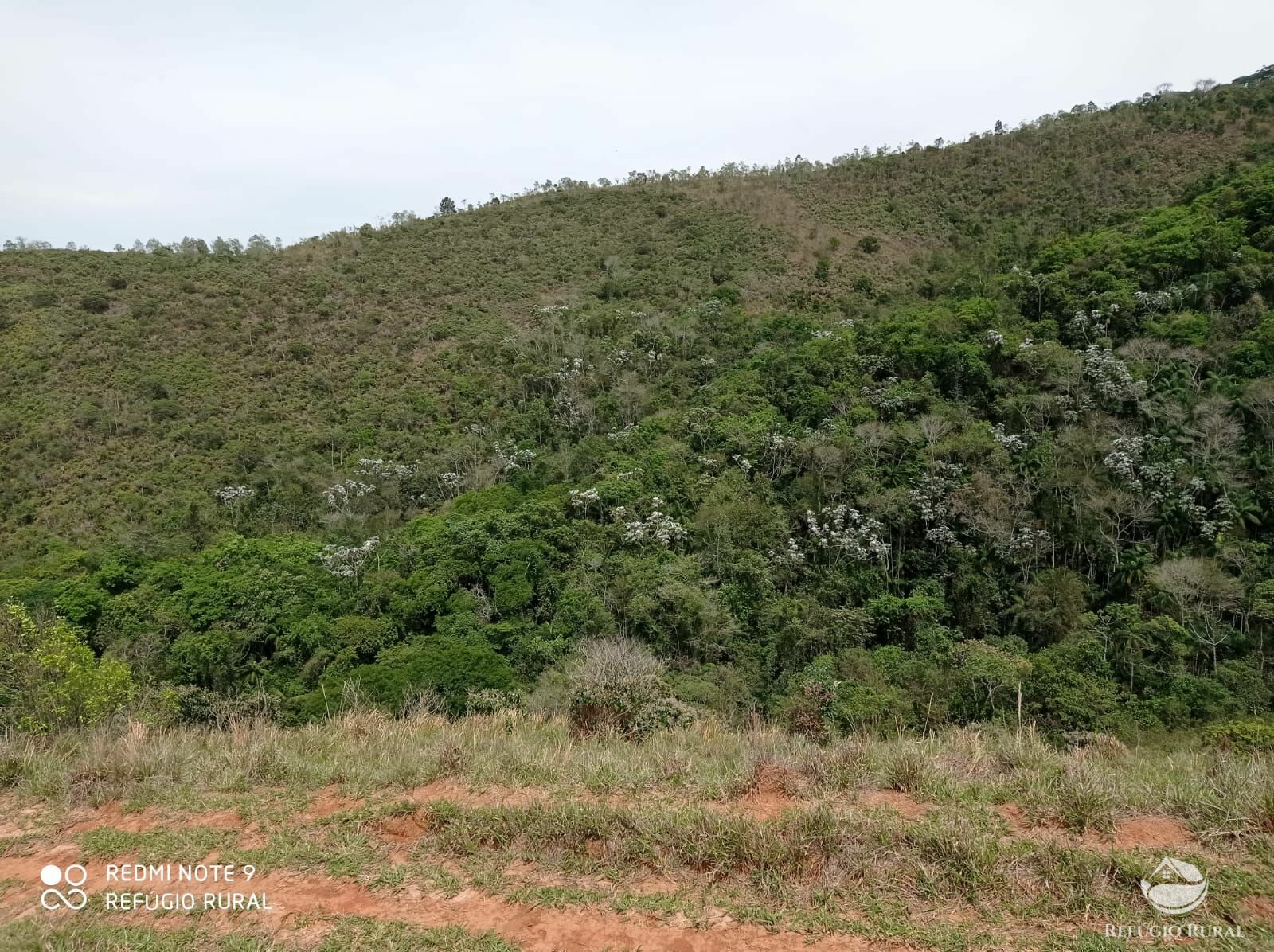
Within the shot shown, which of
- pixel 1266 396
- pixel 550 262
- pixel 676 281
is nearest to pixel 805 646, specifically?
pixel 1266 396

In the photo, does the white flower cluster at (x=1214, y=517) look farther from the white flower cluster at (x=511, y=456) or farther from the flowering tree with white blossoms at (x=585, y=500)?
the white flower cluster at (x=511, y=456)

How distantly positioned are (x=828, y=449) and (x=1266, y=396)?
614 inches

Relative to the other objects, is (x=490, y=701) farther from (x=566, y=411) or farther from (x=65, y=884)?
(x=566, y=411)

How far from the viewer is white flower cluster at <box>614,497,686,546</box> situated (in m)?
27.4

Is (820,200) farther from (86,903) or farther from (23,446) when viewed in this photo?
(86,903)

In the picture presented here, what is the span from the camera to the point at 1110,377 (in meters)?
28.5

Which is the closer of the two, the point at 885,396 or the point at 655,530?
the point at 655,530

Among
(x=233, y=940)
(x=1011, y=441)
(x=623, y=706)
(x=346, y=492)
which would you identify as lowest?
(x=623, y=706)

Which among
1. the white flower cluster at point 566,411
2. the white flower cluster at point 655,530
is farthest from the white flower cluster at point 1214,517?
the white flower cluster at point 566,411

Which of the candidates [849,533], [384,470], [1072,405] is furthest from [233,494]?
[1072,405]

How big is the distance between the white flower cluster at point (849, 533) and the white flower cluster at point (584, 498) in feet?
30.8

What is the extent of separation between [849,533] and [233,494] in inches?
1237

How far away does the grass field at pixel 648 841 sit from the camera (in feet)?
12.0

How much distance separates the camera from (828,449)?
2939 centimetres
